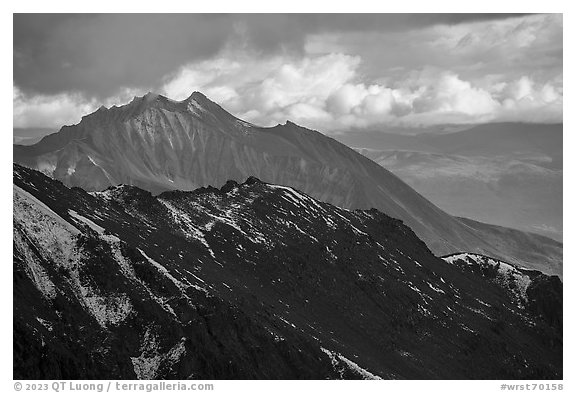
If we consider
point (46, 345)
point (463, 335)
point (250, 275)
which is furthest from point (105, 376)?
point (463, 335)

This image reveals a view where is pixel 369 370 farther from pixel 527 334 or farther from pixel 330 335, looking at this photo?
pixel 527 334

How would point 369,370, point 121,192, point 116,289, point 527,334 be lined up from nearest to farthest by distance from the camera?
point 116,289, point 369,370, point 121,192, point 527,334
